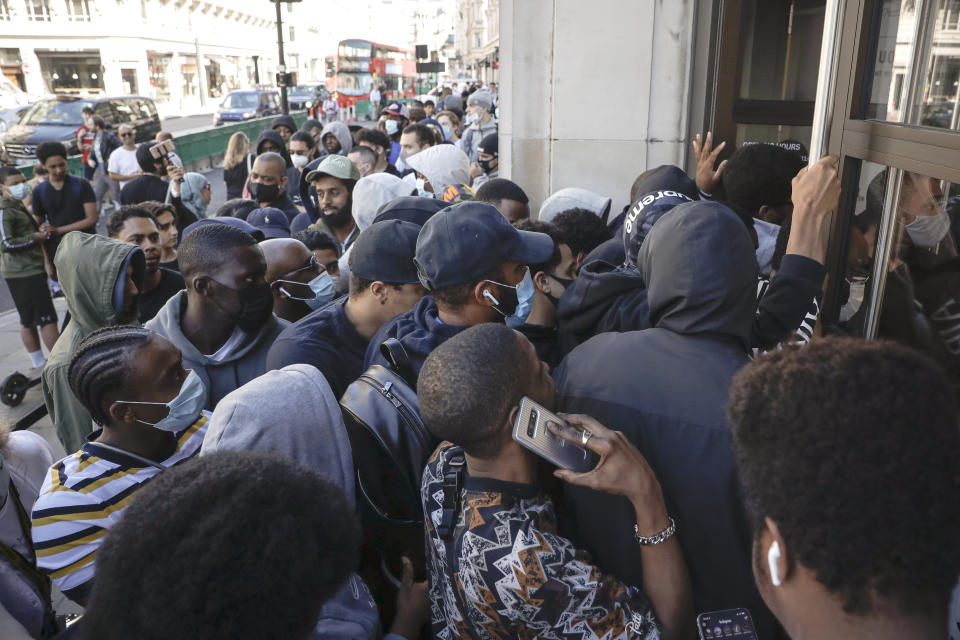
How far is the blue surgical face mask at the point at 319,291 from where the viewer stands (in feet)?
11.6

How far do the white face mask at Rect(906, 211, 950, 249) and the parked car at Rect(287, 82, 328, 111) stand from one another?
32284 millimetres

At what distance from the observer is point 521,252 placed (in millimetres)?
2402

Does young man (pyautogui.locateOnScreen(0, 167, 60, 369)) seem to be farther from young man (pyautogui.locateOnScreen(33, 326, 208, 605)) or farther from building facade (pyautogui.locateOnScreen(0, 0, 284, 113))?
building facade (pyautogui.locateOnScreen(0, 0, 284, 113))

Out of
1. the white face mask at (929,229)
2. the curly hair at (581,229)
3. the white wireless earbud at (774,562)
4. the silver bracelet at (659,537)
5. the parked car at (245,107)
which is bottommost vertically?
the silver bracelet at (659,537)

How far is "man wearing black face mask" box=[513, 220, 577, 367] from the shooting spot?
8.14ft

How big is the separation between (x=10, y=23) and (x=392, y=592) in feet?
174

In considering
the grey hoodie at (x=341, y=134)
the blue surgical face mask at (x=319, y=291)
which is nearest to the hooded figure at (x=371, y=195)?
the blue surgical face mask at (x=319, y=291)

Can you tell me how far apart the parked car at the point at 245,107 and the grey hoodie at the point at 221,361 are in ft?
87.1

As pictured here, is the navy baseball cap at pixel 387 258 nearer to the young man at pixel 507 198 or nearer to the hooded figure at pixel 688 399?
the hooded figure at pixel 688 399

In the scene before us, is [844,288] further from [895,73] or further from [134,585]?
[134,585]

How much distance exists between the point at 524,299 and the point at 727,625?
1249 mm

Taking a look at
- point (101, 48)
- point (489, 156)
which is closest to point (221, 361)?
point (489, 156)

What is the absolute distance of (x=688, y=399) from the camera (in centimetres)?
157

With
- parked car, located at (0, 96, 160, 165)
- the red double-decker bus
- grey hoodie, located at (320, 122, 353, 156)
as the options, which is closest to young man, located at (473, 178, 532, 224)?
grey hoodie, located at (320, 122, 353, 156)
